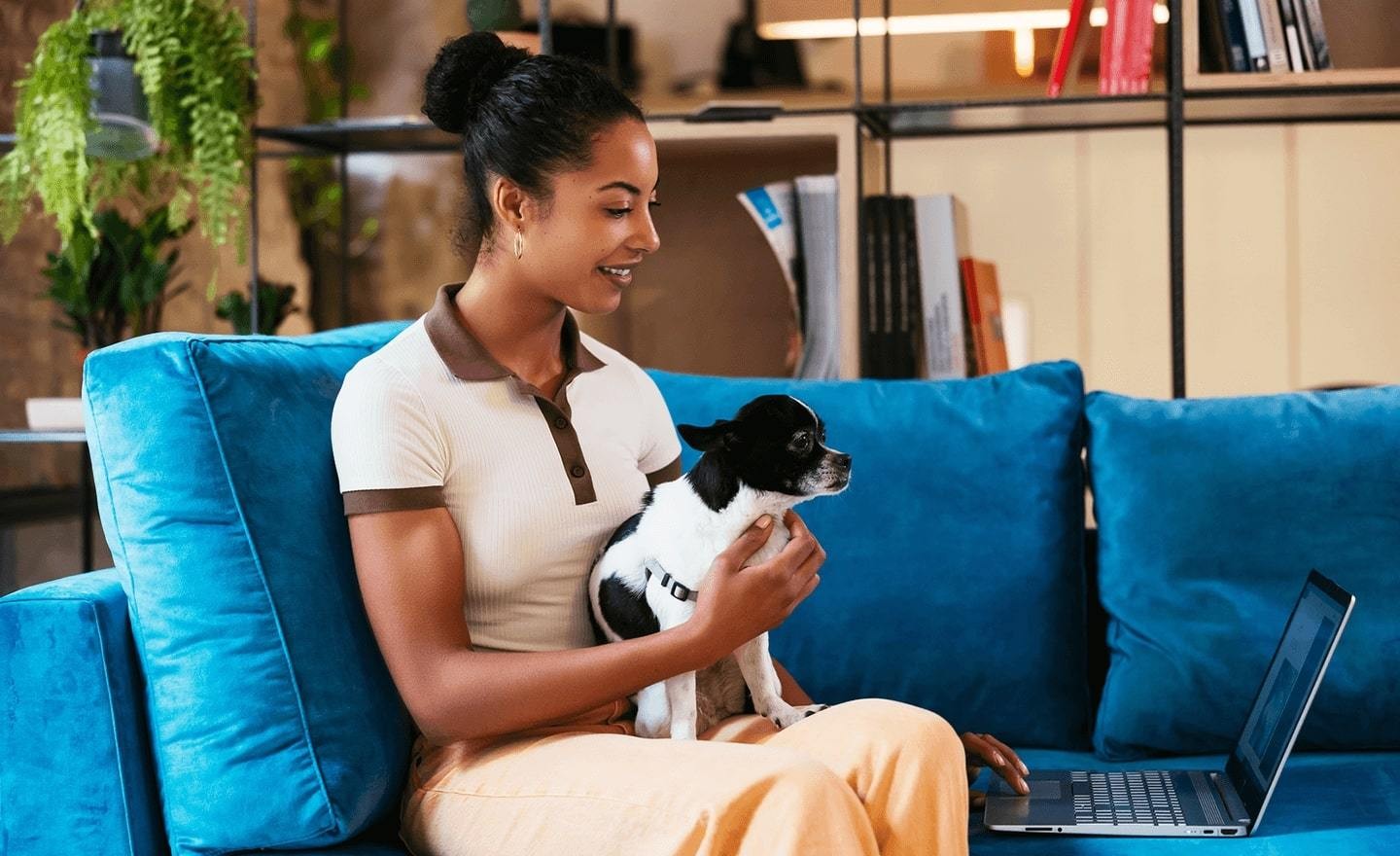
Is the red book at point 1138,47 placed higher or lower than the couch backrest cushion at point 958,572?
higher

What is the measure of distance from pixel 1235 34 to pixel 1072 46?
263 millimetres

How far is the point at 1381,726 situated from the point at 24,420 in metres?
2.93

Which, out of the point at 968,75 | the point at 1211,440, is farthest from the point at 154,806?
the point at 968,75

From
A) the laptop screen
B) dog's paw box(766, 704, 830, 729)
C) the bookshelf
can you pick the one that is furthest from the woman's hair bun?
the laptop screen

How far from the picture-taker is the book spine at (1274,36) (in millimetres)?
2180

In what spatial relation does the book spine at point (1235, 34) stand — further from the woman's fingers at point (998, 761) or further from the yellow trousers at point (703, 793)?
the yellow trousers at point (703, 793)

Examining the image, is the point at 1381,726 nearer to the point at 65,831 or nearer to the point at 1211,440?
the point at 1211,440

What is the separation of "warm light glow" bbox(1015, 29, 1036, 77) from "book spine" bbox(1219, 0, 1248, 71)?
5.50 ft

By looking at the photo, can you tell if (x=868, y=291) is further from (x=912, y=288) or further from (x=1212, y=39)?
(x=1212, y=39)

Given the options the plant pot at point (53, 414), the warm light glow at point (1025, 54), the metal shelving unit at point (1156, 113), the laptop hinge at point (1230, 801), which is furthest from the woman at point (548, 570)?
the warm light glow at point (1025, 54)

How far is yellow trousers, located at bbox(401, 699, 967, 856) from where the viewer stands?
1.11m

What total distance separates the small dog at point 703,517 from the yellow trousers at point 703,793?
0.39ft

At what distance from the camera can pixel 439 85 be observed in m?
1.48

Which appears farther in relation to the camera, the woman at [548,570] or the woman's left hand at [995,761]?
the woman's left hand at [995,761]
